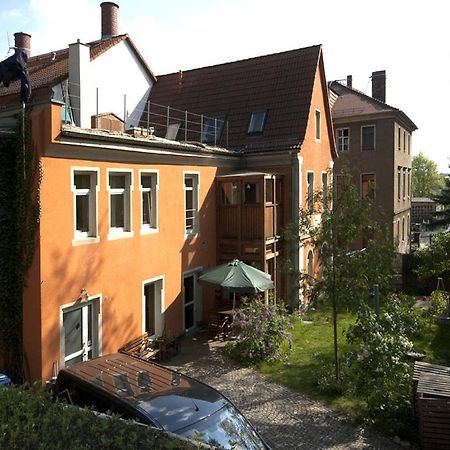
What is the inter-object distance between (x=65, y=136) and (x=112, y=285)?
4050 millimetres

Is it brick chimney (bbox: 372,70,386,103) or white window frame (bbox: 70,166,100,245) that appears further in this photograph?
brick chimney (bbox: 372,70,386,103)

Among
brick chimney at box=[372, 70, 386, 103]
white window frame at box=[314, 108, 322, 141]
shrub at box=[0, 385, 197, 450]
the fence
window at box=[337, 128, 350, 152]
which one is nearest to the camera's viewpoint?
shrub at box=[0, 385, 197, 450]

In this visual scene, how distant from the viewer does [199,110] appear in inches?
871

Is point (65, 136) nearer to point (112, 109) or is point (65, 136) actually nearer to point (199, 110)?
point (112, 109)

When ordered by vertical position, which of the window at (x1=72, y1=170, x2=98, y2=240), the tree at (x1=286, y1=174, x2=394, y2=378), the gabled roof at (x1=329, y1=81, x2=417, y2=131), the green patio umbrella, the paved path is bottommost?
the paved path

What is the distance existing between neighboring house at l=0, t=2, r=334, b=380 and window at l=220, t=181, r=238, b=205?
0.24ft

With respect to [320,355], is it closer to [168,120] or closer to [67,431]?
[67,431]

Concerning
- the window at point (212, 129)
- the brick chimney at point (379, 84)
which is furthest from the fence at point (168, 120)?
the brick chimney at point (379, 84)

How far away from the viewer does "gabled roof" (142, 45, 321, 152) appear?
1919 centimetres

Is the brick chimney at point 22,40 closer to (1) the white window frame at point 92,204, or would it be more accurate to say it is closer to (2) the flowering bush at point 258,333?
(1) the white window frame at point 92,204

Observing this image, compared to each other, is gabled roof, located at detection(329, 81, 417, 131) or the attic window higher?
gabled roof, located at detection(329, 81, 417, 131)

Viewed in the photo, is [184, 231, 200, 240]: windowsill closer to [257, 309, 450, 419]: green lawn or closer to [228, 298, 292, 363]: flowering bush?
[228, 298, 292, 363]: flowering bush

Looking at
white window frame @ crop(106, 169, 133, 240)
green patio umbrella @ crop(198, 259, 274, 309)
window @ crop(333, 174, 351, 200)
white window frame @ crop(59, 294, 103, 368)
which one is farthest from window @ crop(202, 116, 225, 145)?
white window frame @ crop(59, 294, 103, 368)

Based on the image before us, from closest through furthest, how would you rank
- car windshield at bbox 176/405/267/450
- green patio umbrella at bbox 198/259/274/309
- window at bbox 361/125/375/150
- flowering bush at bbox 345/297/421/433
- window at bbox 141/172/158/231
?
1. car windshield at bbox 176/405/267/450
2. flowering bush at bbox 345/297/421/433
3. window at bbox 141/172/158/231
4. green patio umbrella at bbox 198/259/274/309
5. window at bbox 361/125/375/150
